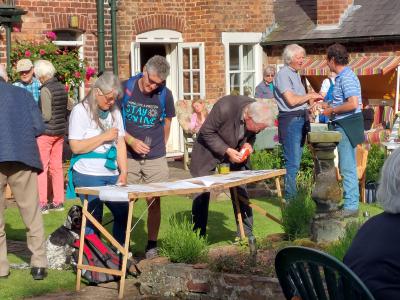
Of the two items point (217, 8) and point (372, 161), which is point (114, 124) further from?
point (217, 8)

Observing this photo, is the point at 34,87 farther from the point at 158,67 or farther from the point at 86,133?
the point at 86,133

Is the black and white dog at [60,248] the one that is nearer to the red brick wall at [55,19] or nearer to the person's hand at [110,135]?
the person's hand at [110,135]

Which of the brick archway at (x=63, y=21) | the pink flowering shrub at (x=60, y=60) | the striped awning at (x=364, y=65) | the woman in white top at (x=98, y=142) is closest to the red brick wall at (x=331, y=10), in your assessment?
the striped awning at (x=364, y=65)

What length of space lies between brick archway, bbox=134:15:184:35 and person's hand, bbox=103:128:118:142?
9190 mm

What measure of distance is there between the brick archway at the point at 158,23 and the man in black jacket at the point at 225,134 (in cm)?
864

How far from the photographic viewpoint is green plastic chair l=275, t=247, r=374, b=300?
3.84 m

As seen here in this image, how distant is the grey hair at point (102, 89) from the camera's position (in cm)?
792

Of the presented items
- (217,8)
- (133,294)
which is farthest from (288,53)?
(217,8)

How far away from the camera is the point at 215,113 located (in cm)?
839

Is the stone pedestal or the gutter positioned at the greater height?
the gutter

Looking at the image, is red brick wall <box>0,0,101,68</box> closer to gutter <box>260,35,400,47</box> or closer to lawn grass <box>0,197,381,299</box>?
gutter <box>260,35,400,47</box>

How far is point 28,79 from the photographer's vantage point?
38.3ft

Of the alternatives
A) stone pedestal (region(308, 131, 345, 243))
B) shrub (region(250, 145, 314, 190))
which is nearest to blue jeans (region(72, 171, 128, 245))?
stone pedestal (region(308, 131, 345, 243))

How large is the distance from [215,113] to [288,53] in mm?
2662
